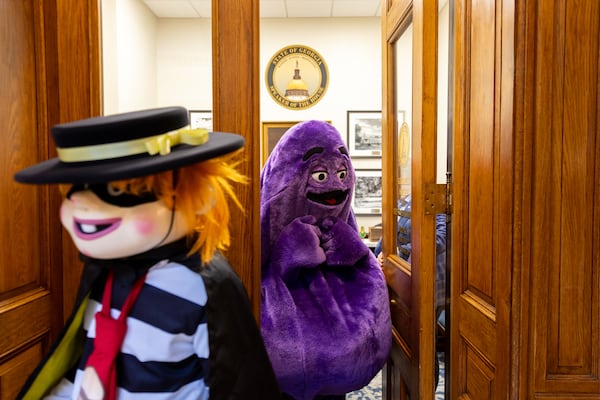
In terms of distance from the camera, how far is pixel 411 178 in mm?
1785

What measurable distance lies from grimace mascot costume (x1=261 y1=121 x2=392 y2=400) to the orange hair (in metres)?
0.78

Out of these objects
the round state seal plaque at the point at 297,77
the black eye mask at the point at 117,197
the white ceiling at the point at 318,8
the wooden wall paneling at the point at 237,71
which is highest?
the white ceiling at the point at 318,8

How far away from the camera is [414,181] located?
1710 millimetres

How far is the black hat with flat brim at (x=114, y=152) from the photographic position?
2.68 ft

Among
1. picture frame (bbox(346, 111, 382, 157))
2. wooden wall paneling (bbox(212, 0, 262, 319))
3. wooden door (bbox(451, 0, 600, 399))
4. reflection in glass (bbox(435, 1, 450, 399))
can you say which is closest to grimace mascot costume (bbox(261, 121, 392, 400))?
reflection in glass (bbox(435, 1, 450, 399))

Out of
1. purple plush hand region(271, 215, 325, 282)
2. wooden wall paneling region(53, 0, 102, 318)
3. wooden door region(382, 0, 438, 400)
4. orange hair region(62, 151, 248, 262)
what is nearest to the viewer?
orange hair region(62, 151, 248, 262)

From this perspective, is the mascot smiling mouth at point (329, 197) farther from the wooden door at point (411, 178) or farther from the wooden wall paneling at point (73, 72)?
the wooden wall paneling at point (73, 72)

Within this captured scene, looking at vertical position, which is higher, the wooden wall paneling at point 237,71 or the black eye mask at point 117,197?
the wooden wall paneling at point 237,71

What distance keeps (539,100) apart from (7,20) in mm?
1296

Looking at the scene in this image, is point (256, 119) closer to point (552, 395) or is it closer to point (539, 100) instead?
point (539, 100)

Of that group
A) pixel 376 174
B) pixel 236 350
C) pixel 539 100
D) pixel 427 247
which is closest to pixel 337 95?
pixel 376 174

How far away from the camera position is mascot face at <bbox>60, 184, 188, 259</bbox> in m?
0.88

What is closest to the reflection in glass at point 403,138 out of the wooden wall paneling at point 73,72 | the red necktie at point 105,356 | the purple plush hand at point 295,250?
the purple plush hand at point 295,250

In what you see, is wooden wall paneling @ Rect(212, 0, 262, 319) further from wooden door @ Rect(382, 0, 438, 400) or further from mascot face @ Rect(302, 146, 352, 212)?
wooden door @ Rect(382, 0, 438, 400)
